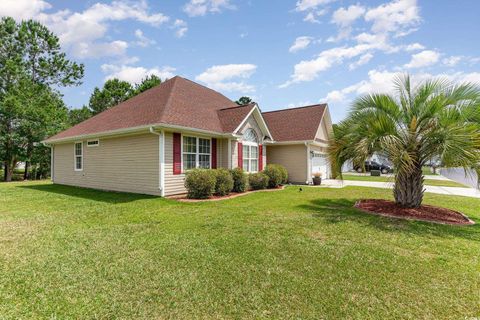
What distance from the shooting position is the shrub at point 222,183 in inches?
433

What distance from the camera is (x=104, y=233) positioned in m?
5.58

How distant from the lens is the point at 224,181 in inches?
436

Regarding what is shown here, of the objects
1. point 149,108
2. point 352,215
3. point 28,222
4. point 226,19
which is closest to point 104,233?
point 28,222

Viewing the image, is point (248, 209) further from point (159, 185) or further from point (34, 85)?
point (34, 85)

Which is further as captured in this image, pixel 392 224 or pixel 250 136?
pixel 250 136

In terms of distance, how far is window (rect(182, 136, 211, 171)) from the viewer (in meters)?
11.5

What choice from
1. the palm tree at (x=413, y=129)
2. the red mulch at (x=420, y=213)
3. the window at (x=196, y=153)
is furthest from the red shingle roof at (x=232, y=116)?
the red mulch at (x=420, y=213)

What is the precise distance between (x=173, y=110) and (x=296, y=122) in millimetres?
10360

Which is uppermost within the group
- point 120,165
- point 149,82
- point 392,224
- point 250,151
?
point 149,82

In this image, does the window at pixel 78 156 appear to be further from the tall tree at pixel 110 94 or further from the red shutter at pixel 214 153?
the tall tree at pixel 110 94

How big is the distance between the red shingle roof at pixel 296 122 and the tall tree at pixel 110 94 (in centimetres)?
2423

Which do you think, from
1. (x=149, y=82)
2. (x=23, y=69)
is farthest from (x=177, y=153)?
(x=149, y=82)

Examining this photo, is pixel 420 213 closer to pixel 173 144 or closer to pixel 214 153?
pixel 214 153

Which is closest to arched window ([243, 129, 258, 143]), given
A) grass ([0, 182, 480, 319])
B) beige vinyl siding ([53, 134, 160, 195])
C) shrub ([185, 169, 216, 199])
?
shrub ([185, 169, 216, 199])
